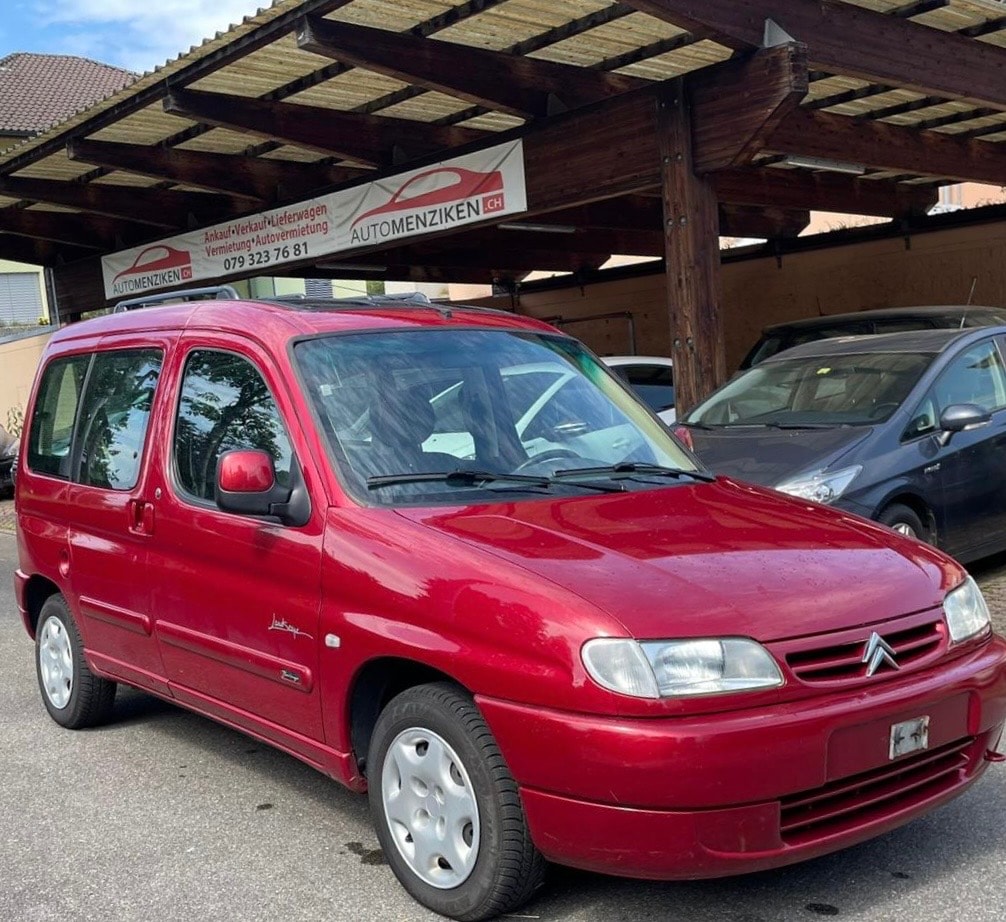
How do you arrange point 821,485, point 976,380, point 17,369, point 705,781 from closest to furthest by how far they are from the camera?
1. point 705,781
2. point 821,485
3. point 976,380
4. point 17,369

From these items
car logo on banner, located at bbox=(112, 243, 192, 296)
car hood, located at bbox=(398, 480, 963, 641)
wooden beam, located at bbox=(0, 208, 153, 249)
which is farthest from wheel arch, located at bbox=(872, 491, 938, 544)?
wooden beam, located at bbox=(0, 208, 153, 249)

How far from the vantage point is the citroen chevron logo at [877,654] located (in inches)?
132

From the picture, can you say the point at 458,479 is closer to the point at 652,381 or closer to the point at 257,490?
the point at 257,490

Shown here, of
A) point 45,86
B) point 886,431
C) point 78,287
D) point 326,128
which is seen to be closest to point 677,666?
point 886,431

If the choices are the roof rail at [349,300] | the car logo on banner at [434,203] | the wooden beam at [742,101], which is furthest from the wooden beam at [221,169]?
the roof rail at [349,300]

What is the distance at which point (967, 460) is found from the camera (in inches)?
294

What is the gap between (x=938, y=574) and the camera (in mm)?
3799

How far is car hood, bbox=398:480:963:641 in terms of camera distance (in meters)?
3.27

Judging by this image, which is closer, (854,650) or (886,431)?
(854,650)

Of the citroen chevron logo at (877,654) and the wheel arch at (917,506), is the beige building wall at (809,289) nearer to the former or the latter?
the wheel arch at (917,506)

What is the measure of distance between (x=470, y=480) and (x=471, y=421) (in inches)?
12.5

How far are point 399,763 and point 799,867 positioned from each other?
4.12 feet

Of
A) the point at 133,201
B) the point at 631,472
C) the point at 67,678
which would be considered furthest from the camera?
the point at 133,201

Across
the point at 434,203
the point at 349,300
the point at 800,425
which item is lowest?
the point at 800,425
